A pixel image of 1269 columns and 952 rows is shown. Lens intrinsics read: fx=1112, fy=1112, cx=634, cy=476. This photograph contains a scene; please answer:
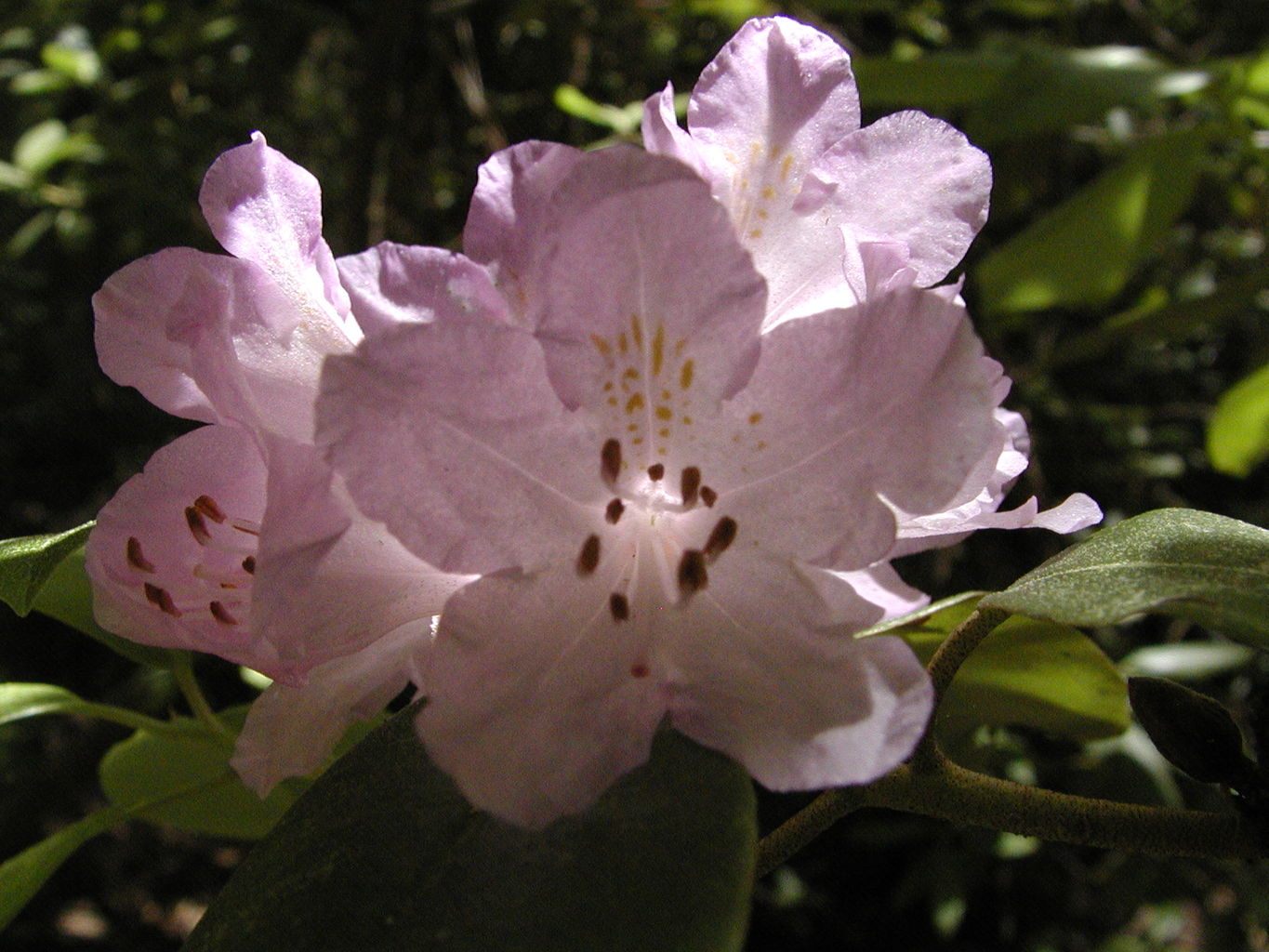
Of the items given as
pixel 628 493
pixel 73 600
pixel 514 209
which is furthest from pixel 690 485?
pixel 73 600

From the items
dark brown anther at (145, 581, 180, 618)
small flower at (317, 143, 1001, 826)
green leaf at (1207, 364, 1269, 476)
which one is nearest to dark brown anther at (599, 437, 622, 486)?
small flower at (317, 143, 1001, 826)

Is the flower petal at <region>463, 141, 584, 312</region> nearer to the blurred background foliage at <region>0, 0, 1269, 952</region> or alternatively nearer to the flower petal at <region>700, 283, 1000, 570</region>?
the flower petal at <region>700, 283, 1000, 570</region>

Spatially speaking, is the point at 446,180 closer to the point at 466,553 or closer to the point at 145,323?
the point at 145,323

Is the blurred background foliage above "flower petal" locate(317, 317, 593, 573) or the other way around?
the other way around

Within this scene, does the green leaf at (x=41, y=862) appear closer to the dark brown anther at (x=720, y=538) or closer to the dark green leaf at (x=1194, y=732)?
the dark brown anther at (x=720, y=538)

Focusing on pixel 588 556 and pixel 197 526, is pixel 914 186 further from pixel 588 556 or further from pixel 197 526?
pixel 197 526

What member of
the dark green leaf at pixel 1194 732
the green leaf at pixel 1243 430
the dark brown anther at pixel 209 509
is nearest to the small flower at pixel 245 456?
the dark brown anther at pixel 209 509
